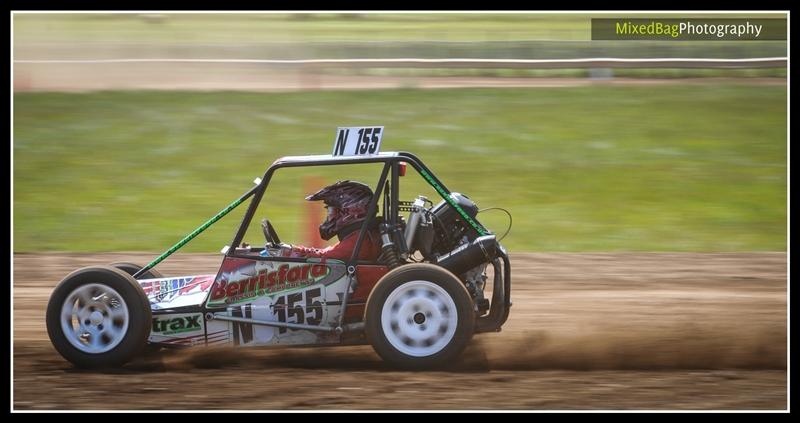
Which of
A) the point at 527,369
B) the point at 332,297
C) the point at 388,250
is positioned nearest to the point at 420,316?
the point at 388,250

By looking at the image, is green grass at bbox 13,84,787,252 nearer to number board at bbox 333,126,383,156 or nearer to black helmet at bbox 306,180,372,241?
black helmet at bbox 306,180,372,241

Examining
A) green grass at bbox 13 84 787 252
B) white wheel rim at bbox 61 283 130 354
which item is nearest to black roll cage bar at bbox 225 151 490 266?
white wheel rim at bbox 61 283 130 354

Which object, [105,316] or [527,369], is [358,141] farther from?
[105,316]

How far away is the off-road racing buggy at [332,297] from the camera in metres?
7.36

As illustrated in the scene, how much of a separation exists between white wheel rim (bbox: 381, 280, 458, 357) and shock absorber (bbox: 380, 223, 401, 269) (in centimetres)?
33

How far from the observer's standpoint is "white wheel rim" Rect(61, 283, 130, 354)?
24.5ft

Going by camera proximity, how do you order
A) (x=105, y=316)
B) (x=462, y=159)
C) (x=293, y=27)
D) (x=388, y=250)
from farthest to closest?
(x=293, y=27), (x=462, y=159), (x=388, y=250), (x=105, y=316)

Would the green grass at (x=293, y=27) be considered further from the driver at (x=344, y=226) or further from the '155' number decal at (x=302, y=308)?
the '155' number decal at (x=302, y=308)

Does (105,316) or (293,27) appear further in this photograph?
(293,27)

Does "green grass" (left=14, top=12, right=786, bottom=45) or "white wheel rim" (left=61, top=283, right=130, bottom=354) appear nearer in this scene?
"white wheel rim" (left=61, top=283, right=130, bottom=354)

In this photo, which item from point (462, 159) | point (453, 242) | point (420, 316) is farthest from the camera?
point (462, 159)

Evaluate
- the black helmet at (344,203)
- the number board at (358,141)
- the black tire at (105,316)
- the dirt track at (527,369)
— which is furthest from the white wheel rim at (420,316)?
the black tire at (105,316)

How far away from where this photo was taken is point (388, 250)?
762 cm

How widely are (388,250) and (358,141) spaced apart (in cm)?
86
